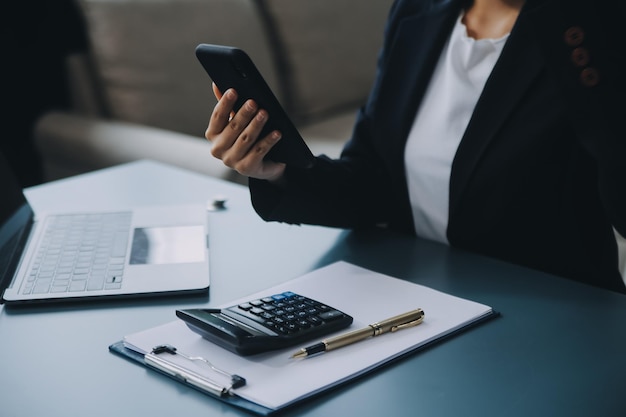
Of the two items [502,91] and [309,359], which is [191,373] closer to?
[309,359]

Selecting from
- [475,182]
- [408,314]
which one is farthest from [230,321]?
[475,182]

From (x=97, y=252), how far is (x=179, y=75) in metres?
1.43

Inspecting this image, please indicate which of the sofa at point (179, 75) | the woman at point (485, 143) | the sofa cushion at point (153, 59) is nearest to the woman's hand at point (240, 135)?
the woman at point (485, 143)

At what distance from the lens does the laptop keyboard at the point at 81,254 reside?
2.99 ft

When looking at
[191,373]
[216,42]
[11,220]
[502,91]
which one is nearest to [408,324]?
[191,373]

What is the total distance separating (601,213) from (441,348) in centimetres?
44

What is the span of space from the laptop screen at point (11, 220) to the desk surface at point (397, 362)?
0.44 feet

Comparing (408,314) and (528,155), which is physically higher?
(528,155)

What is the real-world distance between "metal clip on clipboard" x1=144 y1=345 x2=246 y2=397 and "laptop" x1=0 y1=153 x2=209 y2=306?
16 cm

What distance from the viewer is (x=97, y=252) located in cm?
100

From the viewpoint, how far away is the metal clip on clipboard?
67 centimetres

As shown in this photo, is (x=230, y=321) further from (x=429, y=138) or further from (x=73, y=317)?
(x=429, y=138)

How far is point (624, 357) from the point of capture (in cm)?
74

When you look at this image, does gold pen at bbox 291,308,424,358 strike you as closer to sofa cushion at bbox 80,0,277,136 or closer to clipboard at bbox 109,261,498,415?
clipboard at bbox 109,261,498,415
